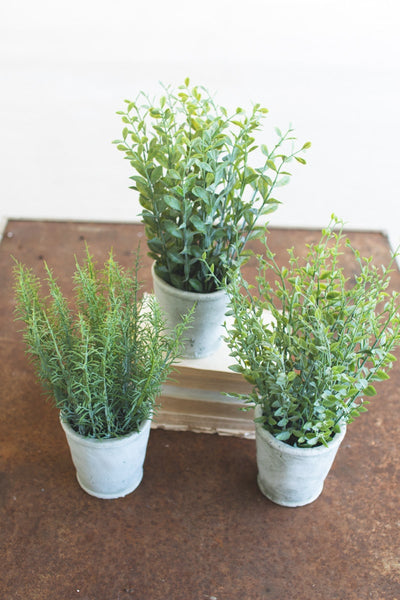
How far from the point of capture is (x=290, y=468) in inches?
61.0

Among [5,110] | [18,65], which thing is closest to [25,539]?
[5,110]

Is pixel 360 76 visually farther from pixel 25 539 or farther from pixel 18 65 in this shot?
pixel 25 539

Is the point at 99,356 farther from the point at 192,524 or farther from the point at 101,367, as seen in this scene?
the point at 192,524

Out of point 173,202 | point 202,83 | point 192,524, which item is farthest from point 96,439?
point 202,83

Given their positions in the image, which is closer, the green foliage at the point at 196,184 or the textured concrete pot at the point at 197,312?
the green foliage at the point at 196,184

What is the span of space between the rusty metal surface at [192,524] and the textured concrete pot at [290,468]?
0.04m

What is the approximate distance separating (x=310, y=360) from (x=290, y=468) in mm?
271

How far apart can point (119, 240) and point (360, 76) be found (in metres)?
2.12

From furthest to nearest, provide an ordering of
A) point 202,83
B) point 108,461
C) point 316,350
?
point 202,83
point 108,461
point 316,350

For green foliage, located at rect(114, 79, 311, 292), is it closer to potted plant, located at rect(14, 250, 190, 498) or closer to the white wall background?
potted plant, located at rect(14, 250, 190, 498)

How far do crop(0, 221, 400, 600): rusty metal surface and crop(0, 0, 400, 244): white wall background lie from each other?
1091 millimetres

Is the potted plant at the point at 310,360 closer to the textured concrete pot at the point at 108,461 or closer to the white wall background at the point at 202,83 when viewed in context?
the textured concrete pot at the point at 108,461

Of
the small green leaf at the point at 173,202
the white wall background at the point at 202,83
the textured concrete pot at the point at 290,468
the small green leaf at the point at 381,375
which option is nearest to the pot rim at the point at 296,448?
the textured concrete pot at the point at 290,468

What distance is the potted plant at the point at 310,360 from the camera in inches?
55.5
